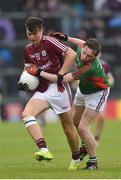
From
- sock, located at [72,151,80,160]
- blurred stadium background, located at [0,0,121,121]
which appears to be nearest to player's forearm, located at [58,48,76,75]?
sock, located at [72,151,80,160]

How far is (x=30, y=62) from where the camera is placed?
1421cm

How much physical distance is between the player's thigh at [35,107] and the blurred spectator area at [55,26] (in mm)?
16455

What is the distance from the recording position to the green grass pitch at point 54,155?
1311 cm

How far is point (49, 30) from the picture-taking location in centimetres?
3112

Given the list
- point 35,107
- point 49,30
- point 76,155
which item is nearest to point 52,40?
point 35,107

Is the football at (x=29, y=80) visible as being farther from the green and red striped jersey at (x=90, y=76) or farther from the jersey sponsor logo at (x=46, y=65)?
the green and red striped jersey at (x=90, y=76)

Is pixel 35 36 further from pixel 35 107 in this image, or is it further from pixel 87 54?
pixel 35 107

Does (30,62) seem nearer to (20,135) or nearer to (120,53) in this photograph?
(20,135)

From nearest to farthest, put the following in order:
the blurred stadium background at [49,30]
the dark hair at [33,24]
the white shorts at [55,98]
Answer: the dark hair at [33,24] → the white shorts at [55,98] → the blurred stadium background at [49,30]

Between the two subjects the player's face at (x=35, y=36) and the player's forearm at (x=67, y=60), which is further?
the player's forearm at (x=67, y=60)

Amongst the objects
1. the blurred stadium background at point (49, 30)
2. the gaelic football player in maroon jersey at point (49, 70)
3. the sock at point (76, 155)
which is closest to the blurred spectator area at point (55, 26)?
the blurred stadium background at point (49, 30)

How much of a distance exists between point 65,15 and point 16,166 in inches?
710

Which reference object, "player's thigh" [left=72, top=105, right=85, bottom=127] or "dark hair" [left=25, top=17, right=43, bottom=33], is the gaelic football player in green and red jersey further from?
"dark hair" [left=25, top=17, right=43, bottom=33]

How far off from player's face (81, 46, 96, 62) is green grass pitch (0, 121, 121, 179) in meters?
1.83
